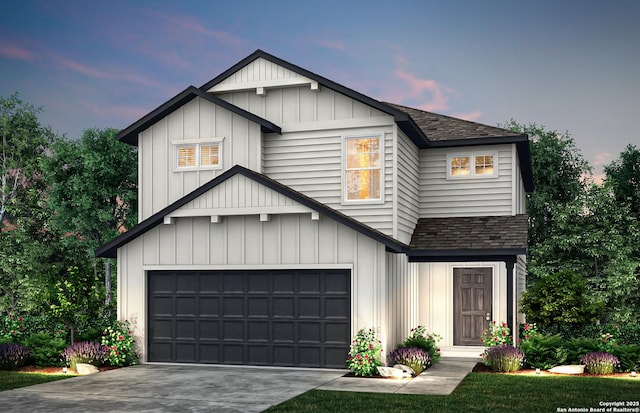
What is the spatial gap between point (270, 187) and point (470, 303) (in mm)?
6904

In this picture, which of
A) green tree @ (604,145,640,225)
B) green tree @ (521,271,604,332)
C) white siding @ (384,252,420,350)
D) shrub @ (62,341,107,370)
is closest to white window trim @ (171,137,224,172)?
shrub @ (62,341,107,370)

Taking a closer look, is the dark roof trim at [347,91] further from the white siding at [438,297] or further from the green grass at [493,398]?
the green grass at [493,398]

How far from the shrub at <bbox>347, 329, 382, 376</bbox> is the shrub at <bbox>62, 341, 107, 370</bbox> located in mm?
5851

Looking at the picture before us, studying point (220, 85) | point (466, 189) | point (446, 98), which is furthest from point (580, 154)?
point (220, 85)

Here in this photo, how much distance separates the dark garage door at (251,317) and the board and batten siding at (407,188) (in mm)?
2316

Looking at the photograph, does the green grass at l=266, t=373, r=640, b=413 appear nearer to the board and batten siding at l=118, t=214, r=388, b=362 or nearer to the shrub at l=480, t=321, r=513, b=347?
the shrub at l=480, t=321, r=513, b=347

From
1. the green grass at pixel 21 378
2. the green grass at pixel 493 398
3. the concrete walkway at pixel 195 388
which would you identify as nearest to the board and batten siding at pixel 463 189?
the concrete walkway at pixel 195 388

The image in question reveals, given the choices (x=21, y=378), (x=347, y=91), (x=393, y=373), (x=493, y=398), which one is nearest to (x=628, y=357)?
(x=493, y=398)

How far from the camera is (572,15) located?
3136cm

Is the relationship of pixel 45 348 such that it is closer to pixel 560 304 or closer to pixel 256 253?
pixel 256 253

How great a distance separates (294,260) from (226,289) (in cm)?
195

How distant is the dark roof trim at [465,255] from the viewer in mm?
16594

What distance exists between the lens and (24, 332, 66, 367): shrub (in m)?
17.1

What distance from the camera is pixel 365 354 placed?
15438mm
